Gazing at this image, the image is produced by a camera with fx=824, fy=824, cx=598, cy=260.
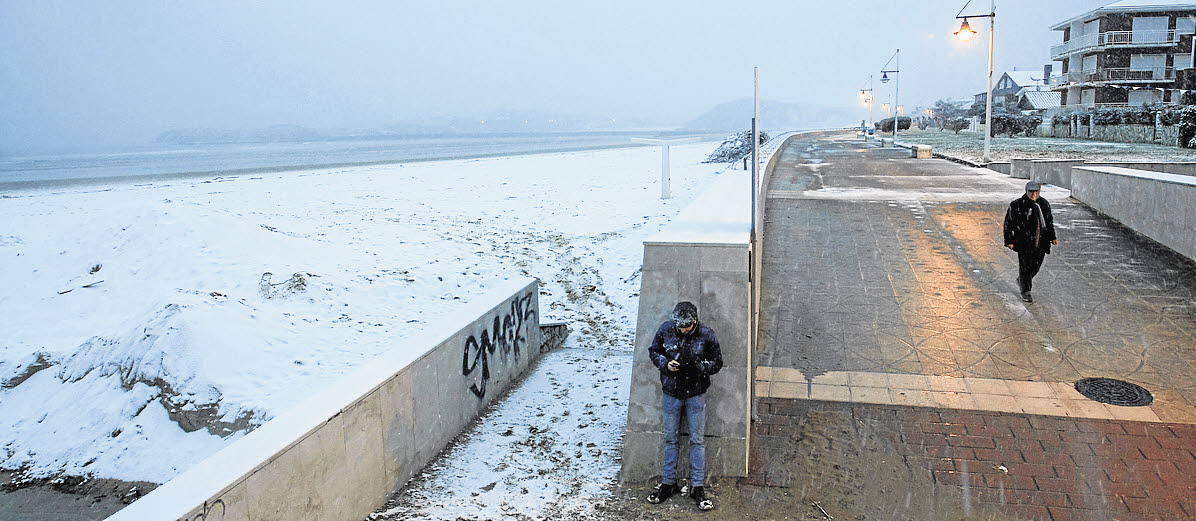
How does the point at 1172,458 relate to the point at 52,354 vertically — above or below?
above

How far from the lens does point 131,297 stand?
13672mm

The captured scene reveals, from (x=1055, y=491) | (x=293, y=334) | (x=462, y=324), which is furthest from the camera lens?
(x=293, y=334)

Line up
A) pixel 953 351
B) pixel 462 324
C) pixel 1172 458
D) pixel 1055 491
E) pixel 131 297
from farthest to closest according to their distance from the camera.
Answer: pixel 131 297 → pixel 953 351 → pixel 462 324 → pixel 1172 458 → pixel 1055 491

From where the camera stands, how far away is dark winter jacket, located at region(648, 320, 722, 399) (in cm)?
519

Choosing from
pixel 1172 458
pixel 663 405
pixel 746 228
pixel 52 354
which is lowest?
pixel 52 354

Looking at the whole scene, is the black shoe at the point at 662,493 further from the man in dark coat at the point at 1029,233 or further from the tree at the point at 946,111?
the tree at the point at 946,111

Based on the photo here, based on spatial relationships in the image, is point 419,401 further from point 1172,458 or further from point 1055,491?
point 1172,458

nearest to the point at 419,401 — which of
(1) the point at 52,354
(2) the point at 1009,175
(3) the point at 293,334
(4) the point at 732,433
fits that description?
(4) the point at 732,433

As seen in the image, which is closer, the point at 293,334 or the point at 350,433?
the point at 350,433

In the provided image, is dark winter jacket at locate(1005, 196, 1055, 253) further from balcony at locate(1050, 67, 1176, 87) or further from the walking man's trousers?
balcony at locate(1050, 67, 1176, 87)

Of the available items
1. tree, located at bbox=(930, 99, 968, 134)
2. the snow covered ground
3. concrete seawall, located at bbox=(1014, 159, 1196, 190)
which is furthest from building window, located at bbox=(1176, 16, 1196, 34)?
the snow covered ground

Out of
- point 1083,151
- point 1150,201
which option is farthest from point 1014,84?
point 1150,201

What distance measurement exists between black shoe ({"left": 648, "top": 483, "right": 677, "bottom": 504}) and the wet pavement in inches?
22.9

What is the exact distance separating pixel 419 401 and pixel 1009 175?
20.4 metres
